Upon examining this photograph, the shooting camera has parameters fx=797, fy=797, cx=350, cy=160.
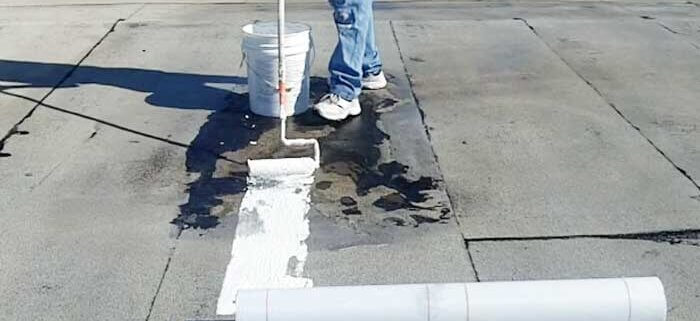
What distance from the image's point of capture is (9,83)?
5.47 metres

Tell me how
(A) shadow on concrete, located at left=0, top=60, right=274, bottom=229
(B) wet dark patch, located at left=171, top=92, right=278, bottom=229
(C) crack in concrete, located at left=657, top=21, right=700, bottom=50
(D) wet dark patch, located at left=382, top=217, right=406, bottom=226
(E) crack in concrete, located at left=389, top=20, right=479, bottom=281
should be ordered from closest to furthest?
(E) crack in concrete, located at left=389, top=20, right=479, bottom=281, (D) wet dark patch, located at left=382, top=217, right=406, bottom=226, (B) wet dark patch, located at left=171, top=92, right=278, bottom=229, (A) shadow on concrete, located at left=0, top=60, right=274, bottom=229, (C) crack in concrete, located at left=657, top=21, right=700, bottom=50

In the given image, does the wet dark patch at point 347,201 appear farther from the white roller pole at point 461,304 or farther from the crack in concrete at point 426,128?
the white roller pole at point 461,304

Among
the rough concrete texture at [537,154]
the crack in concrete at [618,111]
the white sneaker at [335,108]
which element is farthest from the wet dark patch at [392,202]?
the crack in concrete at [618,111]

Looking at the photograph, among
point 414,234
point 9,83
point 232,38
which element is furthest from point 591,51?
point 9,83

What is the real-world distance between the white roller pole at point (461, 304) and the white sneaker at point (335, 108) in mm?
2307

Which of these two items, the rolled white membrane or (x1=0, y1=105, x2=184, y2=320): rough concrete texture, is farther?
the rolled white membrane

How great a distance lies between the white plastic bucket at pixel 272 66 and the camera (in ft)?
15.0

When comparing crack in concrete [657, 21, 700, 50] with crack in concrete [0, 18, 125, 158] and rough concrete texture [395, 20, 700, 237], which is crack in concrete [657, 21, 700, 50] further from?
crack in concrete [0, 18, 125, 158]

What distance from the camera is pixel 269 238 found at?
Result: 3.32m

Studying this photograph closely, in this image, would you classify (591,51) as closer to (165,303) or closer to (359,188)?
(359,188)

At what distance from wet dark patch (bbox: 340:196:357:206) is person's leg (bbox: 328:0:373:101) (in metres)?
1.17

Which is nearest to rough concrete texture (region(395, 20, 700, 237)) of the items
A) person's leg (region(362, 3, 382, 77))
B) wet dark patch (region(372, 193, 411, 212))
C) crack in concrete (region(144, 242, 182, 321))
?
wet dark patch (region(372, 193, 411, 212))

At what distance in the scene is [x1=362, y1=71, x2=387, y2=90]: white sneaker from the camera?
5281 millimetres

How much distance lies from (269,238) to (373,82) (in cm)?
220
